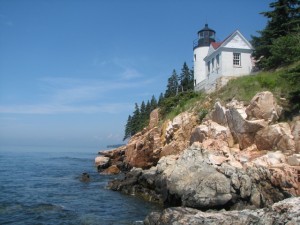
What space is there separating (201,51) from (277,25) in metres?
10.7

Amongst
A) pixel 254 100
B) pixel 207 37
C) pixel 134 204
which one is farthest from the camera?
pixel 207 37

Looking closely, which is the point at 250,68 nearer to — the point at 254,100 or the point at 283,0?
the point at 283,0

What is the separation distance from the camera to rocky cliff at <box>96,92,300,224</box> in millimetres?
15242

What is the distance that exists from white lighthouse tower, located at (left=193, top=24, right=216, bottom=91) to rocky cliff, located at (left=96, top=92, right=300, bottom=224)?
13265mm

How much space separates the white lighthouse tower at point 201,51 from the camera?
38531 millimetres

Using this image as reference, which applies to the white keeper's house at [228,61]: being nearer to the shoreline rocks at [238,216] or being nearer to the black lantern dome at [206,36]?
the black lantern dome at [206,36]

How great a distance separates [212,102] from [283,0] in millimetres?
11831

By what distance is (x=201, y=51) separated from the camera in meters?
39.2

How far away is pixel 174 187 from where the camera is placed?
16781mm

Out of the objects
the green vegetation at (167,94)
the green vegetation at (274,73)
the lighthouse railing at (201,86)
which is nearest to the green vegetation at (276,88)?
the green vegetation at (274,73)

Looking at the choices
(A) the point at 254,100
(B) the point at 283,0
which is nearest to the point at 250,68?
(B) the point at 283,0

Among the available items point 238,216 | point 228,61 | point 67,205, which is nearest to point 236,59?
point 228,61

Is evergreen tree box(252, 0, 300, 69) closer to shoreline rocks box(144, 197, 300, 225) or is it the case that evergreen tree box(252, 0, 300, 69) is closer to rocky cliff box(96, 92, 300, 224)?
rocky cliff box(96, 92, 300, 224)

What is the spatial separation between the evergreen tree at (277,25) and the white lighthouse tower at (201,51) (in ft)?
27.8
